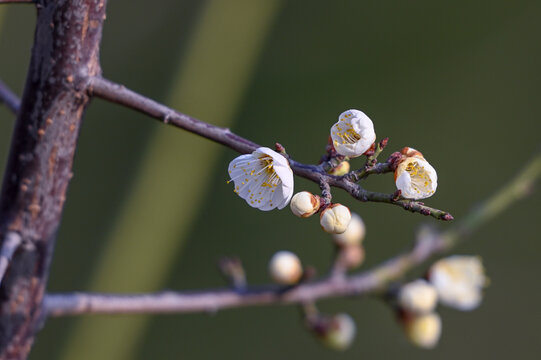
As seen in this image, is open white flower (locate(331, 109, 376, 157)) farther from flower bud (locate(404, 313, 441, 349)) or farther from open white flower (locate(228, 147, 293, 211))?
flower bud (locate(404, 313, 441, 349))

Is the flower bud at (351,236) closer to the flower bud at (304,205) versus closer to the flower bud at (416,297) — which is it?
the flower bud at (416,297)

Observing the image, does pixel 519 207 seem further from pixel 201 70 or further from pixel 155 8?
pixel 155 8

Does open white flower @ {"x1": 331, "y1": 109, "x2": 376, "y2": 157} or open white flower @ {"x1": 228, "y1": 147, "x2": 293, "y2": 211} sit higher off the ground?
open white flower @ {"x1": 331, "y1": 109, "x2": 376, "y2": 157}

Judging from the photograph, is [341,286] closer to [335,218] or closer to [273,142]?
[335,218]

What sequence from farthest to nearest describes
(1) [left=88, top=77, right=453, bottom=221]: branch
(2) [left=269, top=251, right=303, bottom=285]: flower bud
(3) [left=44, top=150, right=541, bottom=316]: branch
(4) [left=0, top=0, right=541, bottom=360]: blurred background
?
(4) [left=0, top=0, right=541, bottom=360]: blurred background → (2) [left=269, top=251, right=303, bottom=285]: flower bud → (3) [left=44, top=150, right=541, bottom=316]: branch → (1) [left=88, top=77, right=453, bottom=221]: branch

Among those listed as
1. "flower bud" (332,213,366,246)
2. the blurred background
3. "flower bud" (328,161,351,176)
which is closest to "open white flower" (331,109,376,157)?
"flower bud" (328,161,351,176)

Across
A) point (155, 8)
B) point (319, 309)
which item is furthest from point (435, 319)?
point (155, 8)

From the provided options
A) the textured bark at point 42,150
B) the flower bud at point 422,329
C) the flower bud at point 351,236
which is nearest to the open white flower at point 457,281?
the flower bud at point 422,329
